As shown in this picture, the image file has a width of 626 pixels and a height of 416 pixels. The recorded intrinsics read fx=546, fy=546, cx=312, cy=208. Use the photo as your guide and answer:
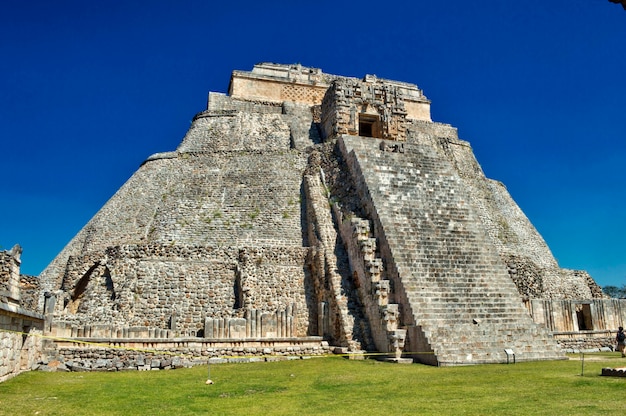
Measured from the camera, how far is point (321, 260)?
16234 millimetres

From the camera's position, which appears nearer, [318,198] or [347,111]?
[318,198]

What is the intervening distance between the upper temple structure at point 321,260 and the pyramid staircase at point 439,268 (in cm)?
5

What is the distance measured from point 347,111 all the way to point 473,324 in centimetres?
1154

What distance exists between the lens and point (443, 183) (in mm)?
17609

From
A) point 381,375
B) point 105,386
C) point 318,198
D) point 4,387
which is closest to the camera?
point 4,387

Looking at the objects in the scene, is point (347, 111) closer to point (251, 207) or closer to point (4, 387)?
point (251, 207)

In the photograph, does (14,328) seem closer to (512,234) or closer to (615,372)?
(615,372)

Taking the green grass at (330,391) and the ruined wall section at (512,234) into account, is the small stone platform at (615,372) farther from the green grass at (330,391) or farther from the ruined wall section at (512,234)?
the ruined wall section at (512,234)

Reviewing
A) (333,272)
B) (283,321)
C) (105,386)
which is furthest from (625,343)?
(105,386)

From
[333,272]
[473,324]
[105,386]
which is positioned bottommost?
[105,386]

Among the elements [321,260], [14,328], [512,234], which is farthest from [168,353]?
[512,234]

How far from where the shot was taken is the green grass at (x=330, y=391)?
260 inches

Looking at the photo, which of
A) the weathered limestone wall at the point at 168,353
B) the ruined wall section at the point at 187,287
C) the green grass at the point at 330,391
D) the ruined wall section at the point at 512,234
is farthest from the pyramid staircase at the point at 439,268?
the ruined wall section at the point at 512,234

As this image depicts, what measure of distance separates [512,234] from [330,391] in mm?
16535
